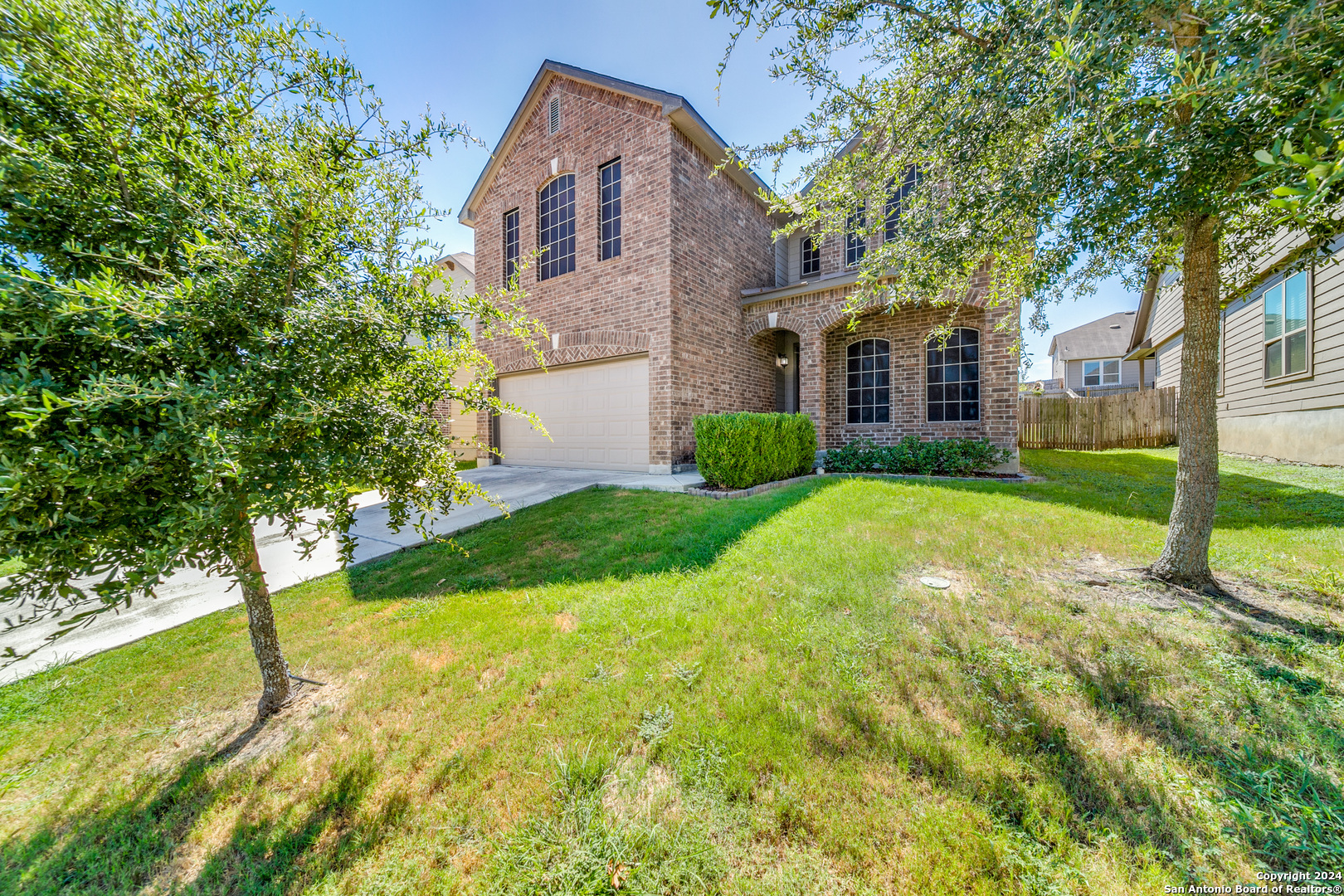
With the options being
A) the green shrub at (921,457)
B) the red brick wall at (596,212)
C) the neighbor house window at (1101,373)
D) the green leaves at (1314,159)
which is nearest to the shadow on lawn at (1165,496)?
the green shrub at (921,457)

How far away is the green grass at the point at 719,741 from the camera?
1.48m

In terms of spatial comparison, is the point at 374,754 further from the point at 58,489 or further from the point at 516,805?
the point at 58,489

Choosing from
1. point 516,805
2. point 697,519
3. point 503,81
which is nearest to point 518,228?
point 503,81

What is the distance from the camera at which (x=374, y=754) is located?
201cm

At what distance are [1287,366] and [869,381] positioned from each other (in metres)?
6.95

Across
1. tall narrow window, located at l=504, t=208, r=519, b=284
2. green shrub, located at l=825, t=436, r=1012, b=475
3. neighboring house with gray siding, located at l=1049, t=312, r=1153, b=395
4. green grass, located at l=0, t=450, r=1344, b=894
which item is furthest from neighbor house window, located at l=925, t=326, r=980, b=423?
neighboring house with gray siding, located at l=1049, t=312, r=1153, b=395

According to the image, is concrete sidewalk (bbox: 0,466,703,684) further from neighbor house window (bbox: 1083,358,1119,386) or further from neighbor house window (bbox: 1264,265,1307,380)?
neighbor house window (bbox: 1083,358,1119,386)

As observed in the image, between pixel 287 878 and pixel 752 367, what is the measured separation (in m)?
10.1

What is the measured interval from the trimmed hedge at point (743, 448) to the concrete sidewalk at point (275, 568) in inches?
25.2

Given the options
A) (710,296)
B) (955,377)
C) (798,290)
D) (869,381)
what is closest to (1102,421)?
(955,377)

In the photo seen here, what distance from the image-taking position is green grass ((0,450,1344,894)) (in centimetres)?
148

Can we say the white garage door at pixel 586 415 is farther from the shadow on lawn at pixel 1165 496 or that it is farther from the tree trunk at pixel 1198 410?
the tree trunk at pixel 1198 410

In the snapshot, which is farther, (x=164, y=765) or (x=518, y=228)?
(x=518, y=228)

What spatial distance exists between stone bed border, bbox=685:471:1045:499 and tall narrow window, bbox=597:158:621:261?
5.39 meters
